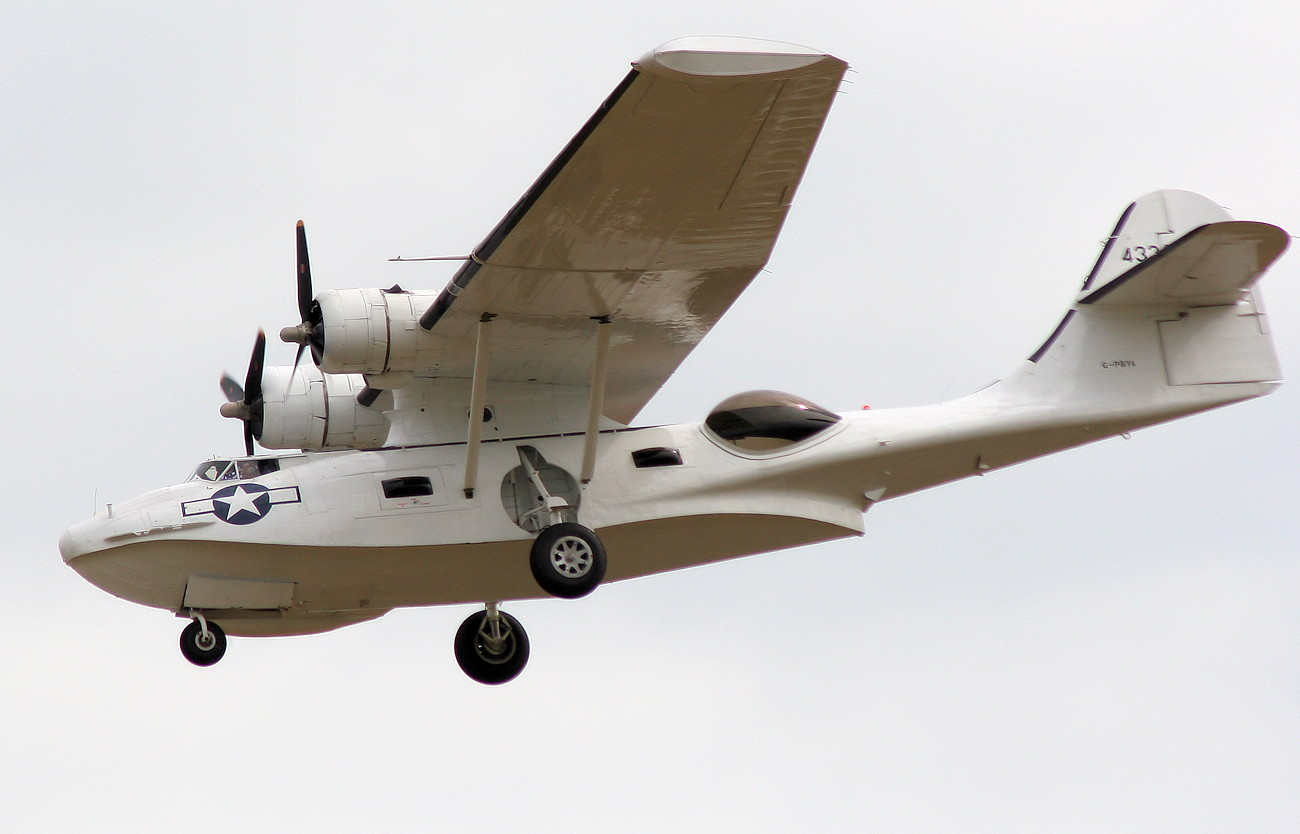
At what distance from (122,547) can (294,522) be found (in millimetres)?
1319

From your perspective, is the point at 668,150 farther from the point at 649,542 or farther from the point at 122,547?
the point at 122,547

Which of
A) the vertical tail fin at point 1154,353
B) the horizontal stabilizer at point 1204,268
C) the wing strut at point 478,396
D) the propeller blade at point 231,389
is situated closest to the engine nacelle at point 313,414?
the propeller blade at point 231,389

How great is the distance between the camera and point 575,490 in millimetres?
14500

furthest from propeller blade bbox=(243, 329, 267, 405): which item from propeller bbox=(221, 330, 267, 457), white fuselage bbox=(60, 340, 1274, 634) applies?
white fuselage bbox=(60, 340, 1274, 634)

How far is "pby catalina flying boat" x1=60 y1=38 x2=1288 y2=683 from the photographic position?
12.9m

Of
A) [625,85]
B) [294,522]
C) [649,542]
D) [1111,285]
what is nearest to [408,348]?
[294,522]

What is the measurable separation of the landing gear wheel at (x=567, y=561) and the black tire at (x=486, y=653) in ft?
6.00

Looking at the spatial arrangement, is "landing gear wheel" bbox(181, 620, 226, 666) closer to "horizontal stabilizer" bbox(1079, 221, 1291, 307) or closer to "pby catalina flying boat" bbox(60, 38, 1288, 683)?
"pby catalina flying boat" bbox(60, 38, 1288, 683)

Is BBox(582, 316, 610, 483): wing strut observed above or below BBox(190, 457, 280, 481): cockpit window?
above

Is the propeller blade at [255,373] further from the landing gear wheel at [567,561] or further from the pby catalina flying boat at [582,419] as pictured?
the landing gear wheel at [567,561]

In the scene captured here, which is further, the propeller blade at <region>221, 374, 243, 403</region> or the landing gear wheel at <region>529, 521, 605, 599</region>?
the propeller blade at <region>221, 374, 243, 403</region>

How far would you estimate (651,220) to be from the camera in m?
12.9

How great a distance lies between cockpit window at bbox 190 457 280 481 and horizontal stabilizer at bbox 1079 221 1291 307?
24.8ft

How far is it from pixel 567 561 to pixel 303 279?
3.26 metres
